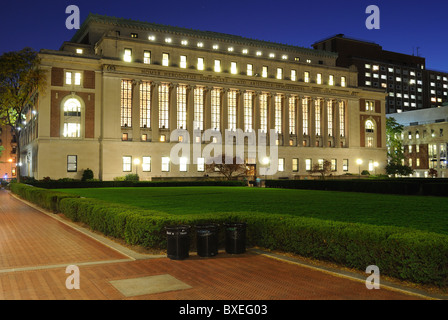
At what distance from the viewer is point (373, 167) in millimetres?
85875

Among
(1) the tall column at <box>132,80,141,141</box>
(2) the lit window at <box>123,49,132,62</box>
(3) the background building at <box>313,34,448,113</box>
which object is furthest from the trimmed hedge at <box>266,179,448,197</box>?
(3) the background building at <box>313,34,448,113</box>

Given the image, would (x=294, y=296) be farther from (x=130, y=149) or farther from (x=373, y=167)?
(x=373, y=167)

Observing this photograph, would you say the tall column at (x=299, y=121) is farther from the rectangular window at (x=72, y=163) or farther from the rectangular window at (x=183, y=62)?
the rectangular window at (x=72, y=163)

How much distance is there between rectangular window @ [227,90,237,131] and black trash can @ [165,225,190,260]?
60.5 metres

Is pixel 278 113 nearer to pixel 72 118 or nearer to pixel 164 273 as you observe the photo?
pixel 72 118

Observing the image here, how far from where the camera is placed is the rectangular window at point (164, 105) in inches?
2613

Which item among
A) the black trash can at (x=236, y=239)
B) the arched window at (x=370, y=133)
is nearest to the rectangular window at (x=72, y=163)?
the black trash can at (x=236, y=239)

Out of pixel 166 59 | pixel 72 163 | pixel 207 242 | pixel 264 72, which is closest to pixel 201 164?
pixel 166 59

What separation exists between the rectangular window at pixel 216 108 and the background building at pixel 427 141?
5873 centimetres

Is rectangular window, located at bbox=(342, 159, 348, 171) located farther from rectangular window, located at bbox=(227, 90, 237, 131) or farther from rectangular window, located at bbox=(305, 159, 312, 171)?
rectangular window, located at bbox=(227, 90, 237, 131)

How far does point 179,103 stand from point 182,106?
71cm
